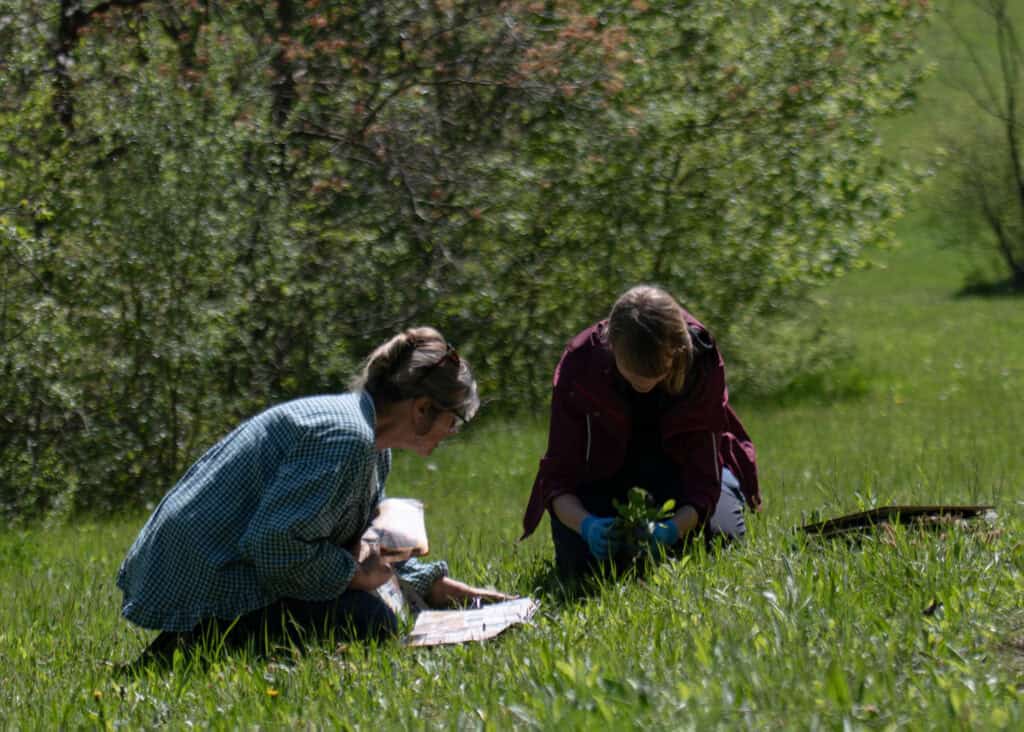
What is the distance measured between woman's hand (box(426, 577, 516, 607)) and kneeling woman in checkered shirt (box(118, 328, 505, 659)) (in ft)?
1.95

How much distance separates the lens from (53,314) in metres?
9.11

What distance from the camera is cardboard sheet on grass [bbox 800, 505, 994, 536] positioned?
4980 millimetres

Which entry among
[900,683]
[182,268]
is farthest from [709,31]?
[900,683]

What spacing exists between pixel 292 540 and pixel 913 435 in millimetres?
8026

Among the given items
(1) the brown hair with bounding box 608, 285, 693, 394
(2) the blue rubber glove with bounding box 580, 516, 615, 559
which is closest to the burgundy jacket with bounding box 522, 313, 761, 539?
(2) the blue rubber glove with bounding box 580, 516, 615, 559

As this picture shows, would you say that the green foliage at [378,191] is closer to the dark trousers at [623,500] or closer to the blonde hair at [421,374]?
the dark trousers at [623,500]

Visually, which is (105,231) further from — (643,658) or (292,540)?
(643,658)

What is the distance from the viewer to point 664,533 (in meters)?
5.31

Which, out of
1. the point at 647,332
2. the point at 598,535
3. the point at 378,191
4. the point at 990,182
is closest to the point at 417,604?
the point at 598,535

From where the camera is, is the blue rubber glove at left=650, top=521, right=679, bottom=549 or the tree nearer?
the blue rubber glove at left=650, top=521, right=679, bottom=549

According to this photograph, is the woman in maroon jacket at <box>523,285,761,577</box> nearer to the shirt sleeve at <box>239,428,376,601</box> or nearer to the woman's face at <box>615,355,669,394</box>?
the woman's face at <box>615,355,669,394</box>

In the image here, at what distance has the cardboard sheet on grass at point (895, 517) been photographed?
4980 mm

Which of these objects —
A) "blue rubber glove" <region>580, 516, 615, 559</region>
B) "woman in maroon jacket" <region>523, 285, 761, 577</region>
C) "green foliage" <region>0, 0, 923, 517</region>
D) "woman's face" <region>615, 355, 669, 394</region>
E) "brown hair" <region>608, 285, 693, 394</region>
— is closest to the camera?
"brown hair" <region>608, 285, 693, 394</region>

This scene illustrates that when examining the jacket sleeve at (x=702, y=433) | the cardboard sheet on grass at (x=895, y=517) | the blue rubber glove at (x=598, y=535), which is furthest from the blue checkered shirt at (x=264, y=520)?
the cardboard sheet on grass at (x=895, y=517)
